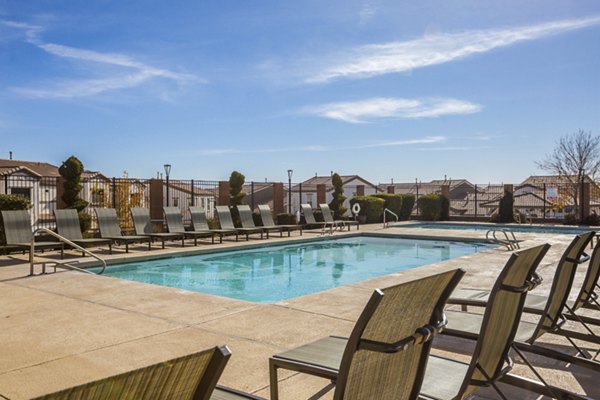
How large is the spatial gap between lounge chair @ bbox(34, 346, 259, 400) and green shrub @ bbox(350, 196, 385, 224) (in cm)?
1990

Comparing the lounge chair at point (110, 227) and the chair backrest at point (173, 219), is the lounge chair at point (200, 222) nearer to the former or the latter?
the chair backrest at point (173, 219)

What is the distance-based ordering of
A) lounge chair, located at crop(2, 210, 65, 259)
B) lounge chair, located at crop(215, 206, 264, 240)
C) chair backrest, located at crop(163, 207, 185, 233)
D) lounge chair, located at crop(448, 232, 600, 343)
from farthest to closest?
1. lounge chair, located at crop(215, 206, 264, 240)
2. chair backrest, located at crop(163, 207, 185, 233)
3. lounge chair, located at crop(2, 210, 65, 259)
4. lounge chair, located at crop(448, 232, 600, 343)

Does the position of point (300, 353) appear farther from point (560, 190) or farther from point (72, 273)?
point (560, 190)

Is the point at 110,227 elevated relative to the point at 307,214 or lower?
lower

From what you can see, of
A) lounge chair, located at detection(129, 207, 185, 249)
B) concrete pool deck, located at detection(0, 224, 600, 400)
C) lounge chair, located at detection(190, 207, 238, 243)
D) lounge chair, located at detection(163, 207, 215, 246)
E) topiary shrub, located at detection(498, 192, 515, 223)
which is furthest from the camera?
topiary shrub, located at detection(498, 192, 515, 223)

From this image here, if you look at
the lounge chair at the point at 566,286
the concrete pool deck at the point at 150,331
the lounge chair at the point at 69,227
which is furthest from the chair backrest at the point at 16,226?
the lounge chair at the point at 566,286

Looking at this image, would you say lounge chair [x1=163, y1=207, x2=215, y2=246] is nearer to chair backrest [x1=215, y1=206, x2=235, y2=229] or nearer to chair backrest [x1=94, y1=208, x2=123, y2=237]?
chair backrest [x1=215, y1=206, x2=235, y2=229]

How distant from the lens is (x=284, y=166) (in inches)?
777

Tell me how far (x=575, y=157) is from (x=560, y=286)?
29407 millimetres

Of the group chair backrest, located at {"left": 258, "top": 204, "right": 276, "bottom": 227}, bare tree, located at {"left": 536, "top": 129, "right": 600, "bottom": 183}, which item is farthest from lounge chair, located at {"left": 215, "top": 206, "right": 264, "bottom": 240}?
bare tree, located at {"left": 536, "top": 129, "right": 600, "bottom": 183}

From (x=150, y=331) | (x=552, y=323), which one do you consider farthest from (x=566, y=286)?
(x=150, y=331)

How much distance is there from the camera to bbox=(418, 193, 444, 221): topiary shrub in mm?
22812

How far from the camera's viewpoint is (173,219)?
12406 mm

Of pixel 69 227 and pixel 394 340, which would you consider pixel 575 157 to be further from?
→ pixel 394 340
